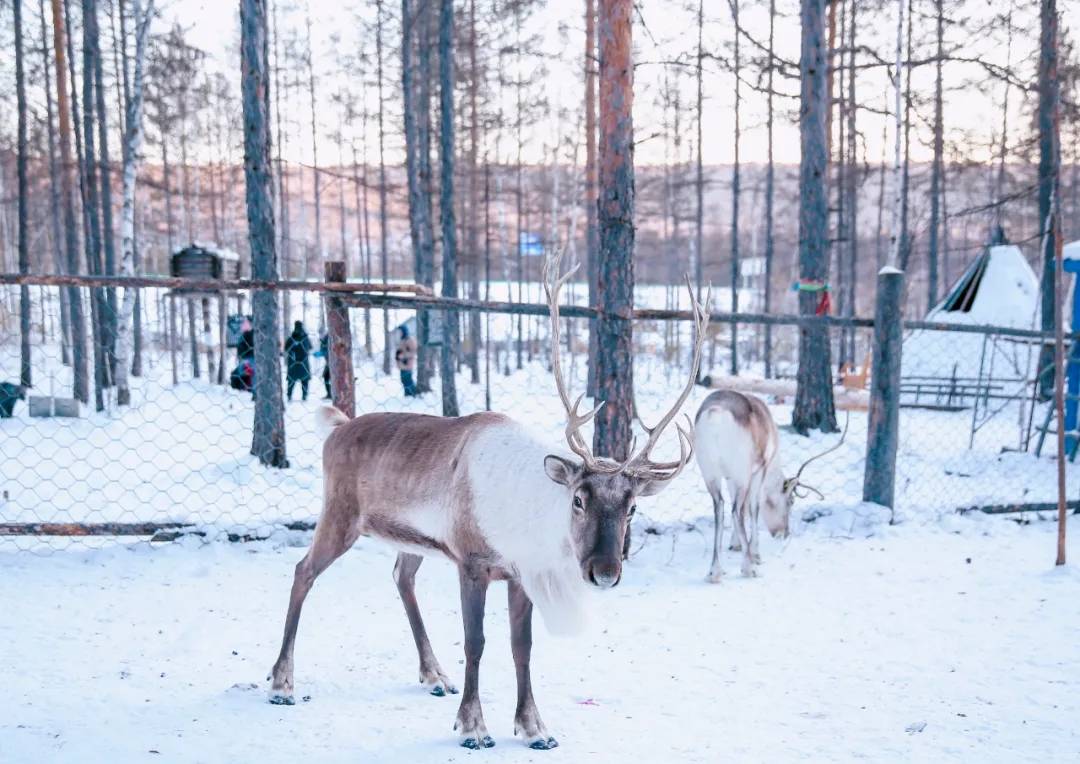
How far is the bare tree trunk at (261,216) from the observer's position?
8.05 meters

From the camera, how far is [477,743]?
3264 mm

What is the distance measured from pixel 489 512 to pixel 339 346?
2490mm

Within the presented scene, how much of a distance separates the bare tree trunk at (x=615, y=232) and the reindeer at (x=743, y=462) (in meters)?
0.61

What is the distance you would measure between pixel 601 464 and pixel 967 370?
55.8 ft

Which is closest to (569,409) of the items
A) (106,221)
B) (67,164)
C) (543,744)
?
(543,744)

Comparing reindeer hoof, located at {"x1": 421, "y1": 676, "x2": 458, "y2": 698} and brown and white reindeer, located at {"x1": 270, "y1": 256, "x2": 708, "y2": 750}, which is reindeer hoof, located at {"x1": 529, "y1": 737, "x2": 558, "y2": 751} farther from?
reindeer hoof, located at {"x1": 421, "y1": 676, "x2": 458, "y2": 698}

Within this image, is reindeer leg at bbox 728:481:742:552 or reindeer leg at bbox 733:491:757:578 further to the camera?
reindeer leg at bbox 728:481:742:552

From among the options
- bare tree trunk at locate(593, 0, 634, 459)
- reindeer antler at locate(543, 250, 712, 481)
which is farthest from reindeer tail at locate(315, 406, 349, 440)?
bare tree trunk at locate(593, 0, 634, 459)

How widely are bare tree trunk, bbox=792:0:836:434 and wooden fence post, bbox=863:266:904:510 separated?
392 cm

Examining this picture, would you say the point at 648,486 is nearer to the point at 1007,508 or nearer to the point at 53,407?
the point at 1007,508

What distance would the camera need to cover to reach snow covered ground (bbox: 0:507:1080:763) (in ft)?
10.7

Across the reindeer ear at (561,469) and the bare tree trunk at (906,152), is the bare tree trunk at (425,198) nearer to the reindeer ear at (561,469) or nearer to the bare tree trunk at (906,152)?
the bare tree trunk at (906,152)

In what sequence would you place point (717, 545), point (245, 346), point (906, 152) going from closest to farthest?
1. point (717, 545)
2. point (245, 346)
3. point (906, 152)

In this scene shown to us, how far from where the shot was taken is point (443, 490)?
3.58 meters
